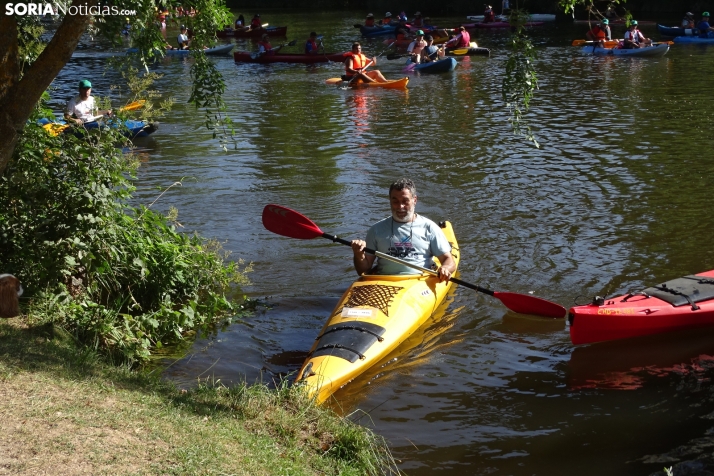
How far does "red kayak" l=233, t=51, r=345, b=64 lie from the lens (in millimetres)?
25422

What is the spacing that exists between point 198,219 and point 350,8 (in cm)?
4183

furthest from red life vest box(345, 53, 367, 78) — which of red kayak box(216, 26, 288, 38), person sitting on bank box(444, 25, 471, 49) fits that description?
red kayak box(216, 26, 288, 38)

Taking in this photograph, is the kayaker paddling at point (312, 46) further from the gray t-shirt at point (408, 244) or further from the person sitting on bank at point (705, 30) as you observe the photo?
the gray t-shirt at point (408, 244)

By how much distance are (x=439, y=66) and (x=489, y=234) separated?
1378 cm

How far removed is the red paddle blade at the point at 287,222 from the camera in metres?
7.63

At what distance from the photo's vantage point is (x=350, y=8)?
1953 inches

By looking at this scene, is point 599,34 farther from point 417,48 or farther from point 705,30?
point 417,48

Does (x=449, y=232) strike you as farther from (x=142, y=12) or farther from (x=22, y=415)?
(x=22, y=415)

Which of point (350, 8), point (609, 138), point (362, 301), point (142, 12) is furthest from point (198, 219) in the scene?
point (350, 8)

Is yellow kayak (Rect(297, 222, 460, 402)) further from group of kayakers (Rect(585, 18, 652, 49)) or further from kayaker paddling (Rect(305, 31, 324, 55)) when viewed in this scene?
kayaker paddling (Rect(305, 31, 324, 55))

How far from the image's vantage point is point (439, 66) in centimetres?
2231

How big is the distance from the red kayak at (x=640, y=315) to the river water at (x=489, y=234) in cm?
15

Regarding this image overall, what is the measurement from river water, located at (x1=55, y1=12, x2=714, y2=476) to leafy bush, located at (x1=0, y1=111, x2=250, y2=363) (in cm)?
49

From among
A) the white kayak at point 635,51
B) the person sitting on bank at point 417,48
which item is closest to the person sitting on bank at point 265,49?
the person sitting on bank at point 417,48
